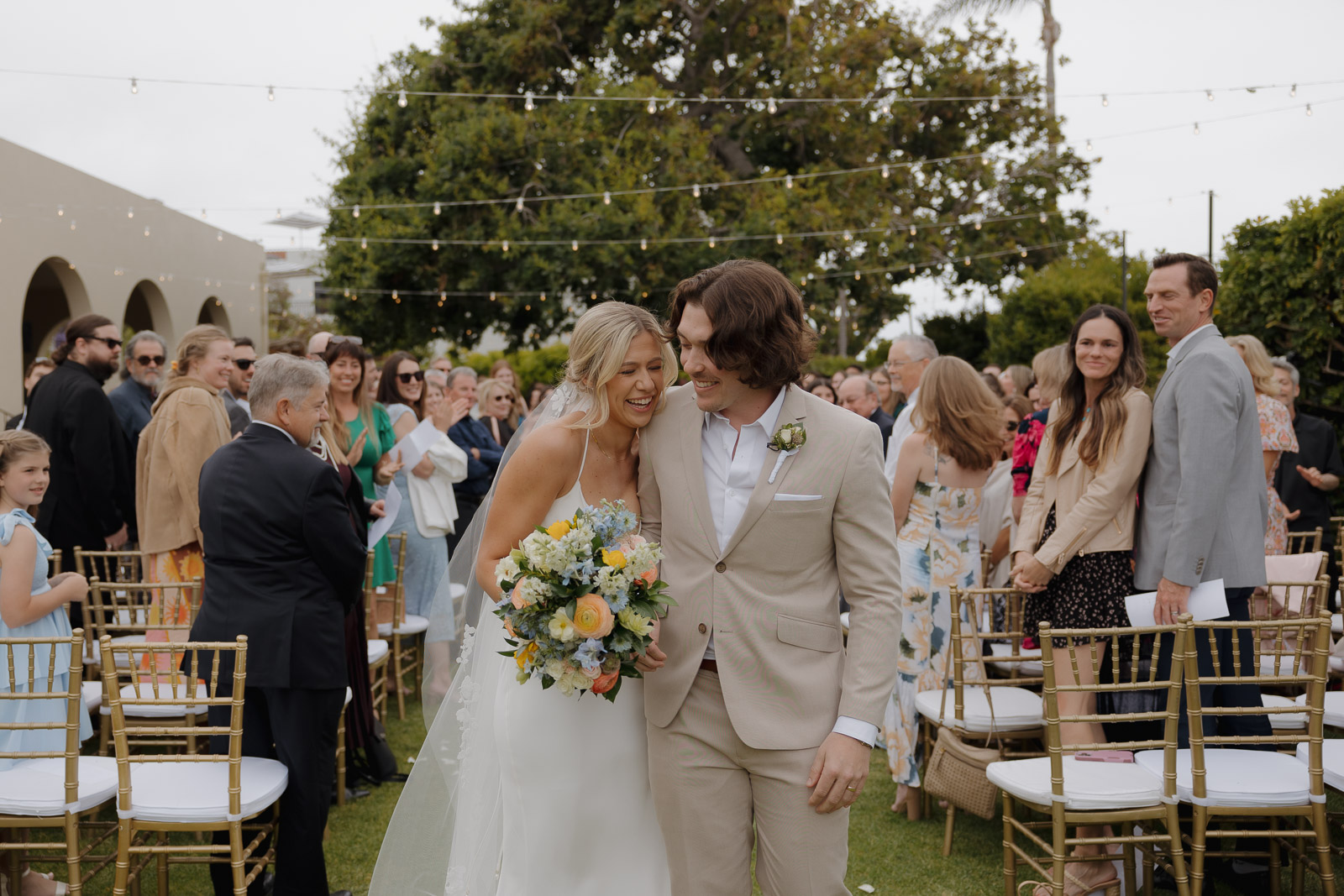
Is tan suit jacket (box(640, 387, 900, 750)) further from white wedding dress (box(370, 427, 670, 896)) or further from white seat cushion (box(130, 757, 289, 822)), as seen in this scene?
white seat cushion (box(130, 757, 289, 822))

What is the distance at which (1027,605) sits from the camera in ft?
14.5

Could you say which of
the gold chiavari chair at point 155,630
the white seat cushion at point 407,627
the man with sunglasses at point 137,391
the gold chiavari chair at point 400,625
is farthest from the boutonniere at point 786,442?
the man with sunglasses at point 137,391

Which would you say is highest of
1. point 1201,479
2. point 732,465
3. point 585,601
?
point 732,465

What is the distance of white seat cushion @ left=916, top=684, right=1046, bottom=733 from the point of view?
437 centimetres

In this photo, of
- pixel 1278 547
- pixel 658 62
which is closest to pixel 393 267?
pixel 658 62

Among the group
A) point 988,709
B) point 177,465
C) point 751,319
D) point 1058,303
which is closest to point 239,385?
point 177,465

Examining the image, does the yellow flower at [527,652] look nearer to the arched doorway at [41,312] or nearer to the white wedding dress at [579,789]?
the white wedding dress at [579,789]

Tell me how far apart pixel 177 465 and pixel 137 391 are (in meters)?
2.05

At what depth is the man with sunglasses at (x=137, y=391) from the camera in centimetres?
650

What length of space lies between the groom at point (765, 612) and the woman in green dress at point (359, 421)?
12.5 ft

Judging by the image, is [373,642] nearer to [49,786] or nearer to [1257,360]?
[49,786]

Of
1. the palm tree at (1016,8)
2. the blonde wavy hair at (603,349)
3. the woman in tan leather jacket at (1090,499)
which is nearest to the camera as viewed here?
the blonde wavy hair at (603,349)

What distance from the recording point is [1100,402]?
4129mm

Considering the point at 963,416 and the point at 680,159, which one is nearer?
the point at 963,416
